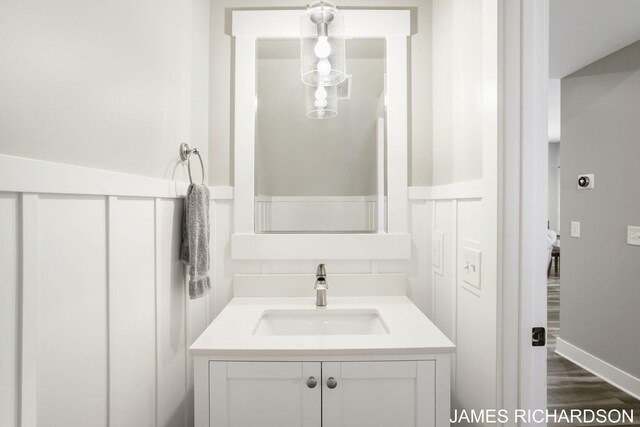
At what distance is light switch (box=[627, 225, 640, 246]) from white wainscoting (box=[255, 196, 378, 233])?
1857 millimetres

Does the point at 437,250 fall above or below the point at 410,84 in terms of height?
below

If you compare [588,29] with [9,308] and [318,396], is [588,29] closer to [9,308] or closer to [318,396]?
[318,396]

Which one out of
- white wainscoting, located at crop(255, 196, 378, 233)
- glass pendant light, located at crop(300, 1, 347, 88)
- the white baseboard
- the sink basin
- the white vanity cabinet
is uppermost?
glass pendant light, located at crop(300, 1, 347, 88)

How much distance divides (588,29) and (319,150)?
1886 mm

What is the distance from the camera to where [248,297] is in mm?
1579

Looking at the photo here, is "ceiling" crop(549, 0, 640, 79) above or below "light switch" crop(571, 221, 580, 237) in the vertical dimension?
above

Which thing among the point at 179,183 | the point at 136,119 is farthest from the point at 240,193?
the point at 136,119

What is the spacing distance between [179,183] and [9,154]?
0.71 m

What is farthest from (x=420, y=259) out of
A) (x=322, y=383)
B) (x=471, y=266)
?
(x=322, y=383)

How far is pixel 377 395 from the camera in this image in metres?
1.04

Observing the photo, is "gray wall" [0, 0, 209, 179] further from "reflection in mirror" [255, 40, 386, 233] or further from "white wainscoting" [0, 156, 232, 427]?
"reflection in mirror" [255, 40, 386, 233]

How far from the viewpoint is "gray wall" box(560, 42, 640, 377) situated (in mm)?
2277

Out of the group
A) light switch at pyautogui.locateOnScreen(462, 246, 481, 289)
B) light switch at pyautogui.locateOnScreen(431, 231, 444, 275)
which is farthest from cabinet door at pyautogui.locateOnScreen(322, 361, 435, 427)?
light switch at pyautogui.locateOnScreen(431, 231, 444, 275)

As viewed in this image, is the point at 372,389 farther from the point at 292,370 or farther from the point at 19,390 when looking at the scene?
the point at 19,390
